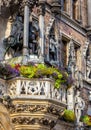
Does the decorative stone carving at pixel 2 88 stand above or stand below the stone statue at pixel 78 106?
above

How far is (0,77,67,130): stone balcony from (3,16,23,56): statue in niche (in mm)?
1921

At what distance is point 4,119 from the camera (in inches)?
442

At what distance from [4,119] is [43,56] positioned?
2768mm

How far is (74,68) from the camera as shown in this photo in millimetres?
17422

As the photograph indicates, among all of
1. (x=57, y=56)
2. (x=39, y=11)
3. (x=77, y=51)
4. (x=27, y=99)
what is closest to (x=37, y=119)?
(x=27, y=99)

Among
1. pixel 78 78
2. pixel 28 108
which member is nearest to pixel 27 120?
pixel 28 108

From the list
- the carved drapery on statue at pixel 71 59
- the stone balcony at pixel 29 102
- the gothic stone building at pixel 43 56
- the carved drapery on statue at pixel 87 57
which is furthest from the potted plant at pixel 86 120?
the stone balcony at pixel 29 102

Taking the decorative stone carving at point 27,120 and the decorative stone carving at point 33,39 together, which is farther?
the decorative stone carving at point 33,39

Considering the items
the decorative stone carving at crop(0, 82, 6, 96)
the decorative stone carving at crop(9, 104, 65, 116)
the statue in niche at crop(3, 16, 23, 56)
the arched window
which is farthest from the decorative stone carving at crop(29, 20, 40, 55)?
the arched window

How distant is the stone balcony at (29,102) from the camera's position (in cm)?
1116

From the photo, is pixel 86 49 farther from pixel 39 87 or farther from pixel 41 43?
pixel 39 87

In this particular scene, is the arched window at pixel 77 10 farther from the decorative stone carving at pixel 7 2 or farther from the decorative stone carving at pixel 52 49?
the decorative stone carving at pixel 7 2

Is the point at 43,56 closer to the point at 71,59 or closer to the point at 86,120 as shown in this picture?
the point at 71,59

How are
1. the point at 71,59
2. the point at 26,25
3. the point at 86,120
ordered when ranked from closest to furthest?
the point at 26,25, the point at 86,120, the point at 71,59
